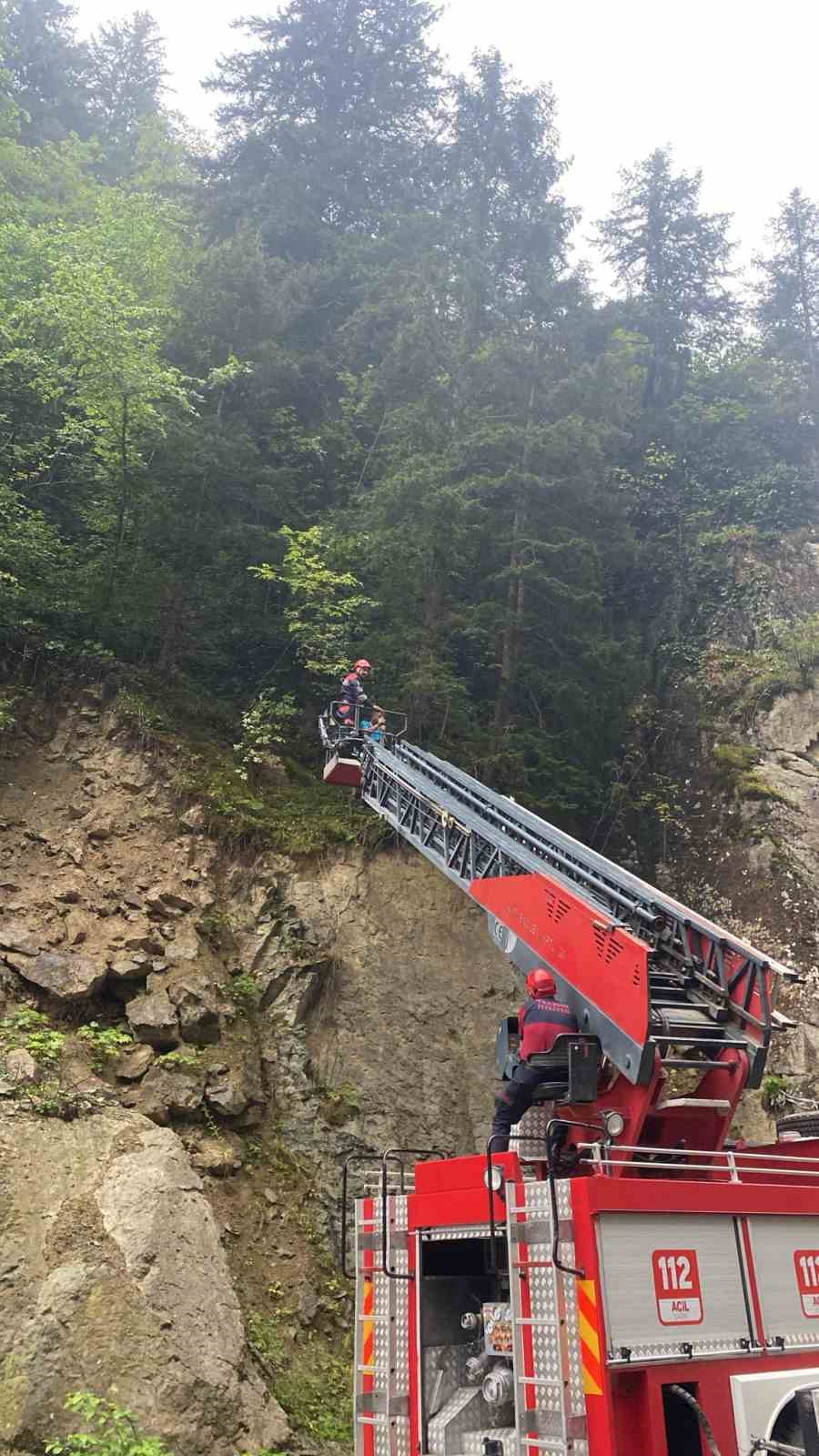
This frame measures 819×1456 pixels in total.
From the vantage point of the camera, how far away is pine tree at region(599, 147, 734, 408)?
1126 inches

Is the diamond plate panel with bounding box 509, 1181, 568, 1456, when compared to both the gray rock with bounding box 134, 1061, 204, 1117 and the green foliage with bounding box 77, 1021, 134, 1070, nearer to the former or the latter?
the gray rock with bounding box 134, 1061, 204, 1117

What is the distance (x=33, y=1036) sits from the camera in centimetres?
968

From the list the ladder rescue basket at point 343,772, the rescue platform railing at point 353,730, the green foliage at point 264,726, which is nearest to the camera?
the ladder rescue basket at point 343,772

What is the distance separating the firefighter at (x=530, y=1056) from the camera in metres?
6.77

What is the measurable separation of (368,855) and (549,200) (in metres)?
19.4

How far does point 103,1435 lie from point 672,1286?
4.56 m

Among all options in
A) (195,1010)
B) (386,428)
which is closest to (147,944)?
(195,1010)

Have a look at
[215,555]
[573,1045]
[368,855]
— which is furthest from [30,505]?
[573,1045]

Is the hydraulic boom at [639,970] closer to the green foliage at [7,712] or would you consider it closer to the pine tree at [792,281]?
the green foliage at [7,712]

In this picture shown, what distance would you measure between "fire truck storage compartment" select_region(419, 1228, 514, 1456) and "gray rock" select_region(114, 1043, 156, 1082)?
4.72 m

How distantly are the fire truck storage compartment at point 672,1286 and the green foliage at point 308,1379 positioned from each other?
4.66m

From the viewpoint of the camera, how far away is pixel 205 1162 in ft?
32.1

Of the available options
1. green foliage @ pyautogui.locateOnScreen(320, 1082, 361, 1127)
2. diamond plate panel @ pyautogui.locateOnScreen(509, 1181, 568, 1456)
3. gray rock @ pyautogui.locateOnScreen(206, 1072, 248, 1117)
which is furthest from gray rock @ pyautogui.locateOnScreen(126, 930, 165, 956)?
diamond plate panel @ pyautogui.locateOnScreen(509, 1181, 568, 1456)

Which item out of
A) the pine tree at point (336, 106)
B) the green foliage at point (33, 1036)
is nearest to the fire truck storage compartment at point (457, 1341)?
the green foliage at point (33, 1036)
